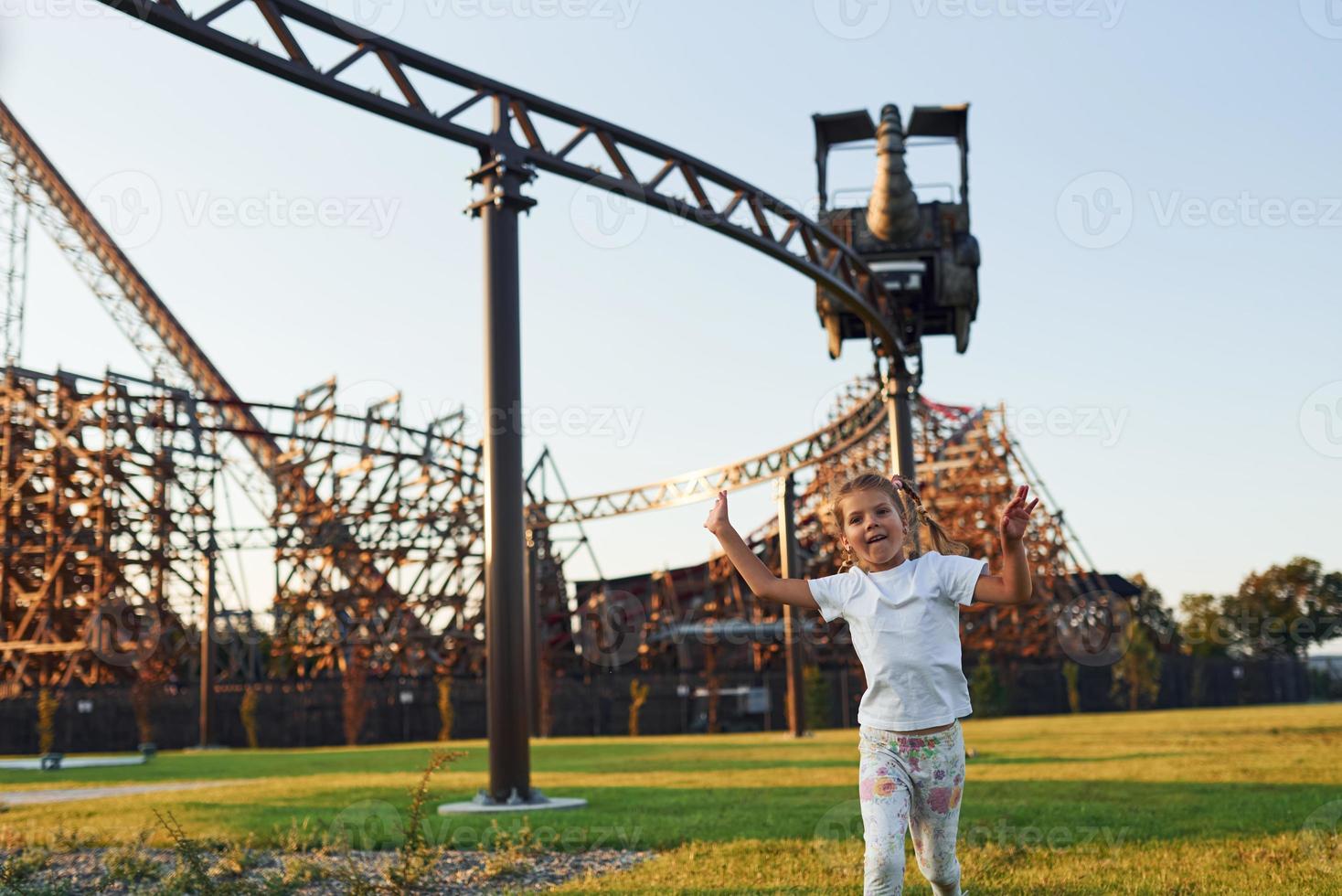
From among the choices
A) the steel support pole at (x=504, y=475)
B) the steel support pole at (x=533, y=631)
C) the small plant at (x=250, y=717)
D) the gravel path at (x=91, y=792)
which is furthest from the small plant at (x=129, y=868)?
the small plant at (x=250, y=717)

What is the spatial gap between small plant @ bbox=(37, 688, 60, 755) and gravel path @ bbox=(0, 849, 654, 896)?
2027cm

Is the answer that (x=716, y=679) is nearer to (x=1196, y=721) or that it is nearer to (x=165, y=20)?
(x=1196, y=721)

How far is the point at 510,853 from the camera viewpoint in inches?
252

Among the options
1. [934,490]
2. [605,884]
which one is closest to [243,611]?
[934,490]

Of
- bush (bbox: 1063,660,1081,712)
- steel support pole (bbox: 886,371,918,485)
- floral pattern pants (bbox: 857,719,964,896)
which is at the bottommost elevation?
bush (bbox: 1063,660,1081,712)

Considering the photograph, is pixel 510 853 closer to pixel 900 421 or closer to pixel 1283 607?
pixel 900 421

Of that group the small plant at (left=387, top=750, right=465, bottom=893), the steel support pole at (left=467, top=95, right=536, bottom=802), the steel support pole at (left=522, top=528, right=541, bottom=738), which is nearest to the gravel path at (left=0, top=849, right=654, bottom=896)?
the small plant at (left=387, top=750, right=465, bottom=893)

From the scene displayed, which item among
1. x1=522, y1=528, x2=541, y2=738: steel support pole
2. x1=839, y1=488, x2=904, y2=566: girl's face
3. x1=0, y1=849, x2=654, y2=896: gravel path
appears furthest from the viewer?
x1=522, y1=528, x2=541, y2=738: steel support pole

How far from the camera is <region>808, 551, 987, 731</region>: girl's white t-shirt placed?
3490 mm

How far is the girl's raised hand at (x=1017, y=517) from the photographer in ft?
10.3


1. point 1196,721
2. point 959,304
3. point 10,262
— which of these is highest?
point 10,262

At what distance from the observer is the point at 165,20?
8.12 m

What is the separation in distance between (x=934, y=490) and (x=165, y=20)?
3435 cm

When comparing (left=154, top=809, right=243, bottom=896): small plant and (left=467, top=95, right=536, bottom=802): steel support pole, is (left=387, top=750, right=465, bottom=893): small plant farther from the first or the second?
(left=467, top=95, right=536, bottom=802): steel support pole
